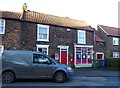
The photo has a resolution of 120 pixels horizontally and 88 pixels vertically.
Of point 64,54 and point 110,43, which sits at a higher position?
point 110,43

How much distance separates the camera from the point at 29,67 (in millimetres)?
7469

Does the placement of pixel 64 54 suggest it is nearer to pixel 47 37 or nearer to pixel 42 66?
pixel 47 37

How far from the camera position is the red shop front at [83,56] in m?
16.1

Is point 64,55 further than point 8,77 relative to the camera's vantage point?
Yes

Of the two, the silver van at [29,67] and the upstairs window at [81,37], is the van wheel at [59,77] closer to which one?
the silver van at [29,67]

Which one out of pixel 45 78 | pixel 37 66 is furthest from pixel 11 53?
pixel 45 78

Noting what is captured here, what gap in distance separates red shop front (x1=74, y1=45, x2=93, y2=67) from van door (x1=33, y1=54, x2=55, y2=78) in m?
8.63

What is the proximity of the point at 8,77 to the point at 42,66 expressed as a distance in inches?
86.1

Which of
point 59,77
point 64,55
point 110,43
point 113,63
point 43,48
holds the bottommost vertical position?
point 59,77

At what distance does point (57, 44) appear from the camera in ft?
49.4

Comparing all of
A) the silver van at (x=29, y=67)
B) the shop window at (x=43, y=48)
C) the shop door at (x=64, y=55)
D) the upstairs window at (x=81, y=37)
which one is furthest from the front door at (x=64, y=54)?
the silver van at (x=29, y=67)

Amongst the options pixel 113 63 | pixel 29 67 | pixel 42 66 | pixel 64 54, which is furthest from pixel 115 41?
pixel 29 67

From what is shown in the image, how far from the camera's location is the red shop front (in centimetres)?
1611

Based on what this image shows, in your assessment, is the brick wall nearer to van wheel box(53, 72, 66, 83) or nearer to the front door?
the front door
